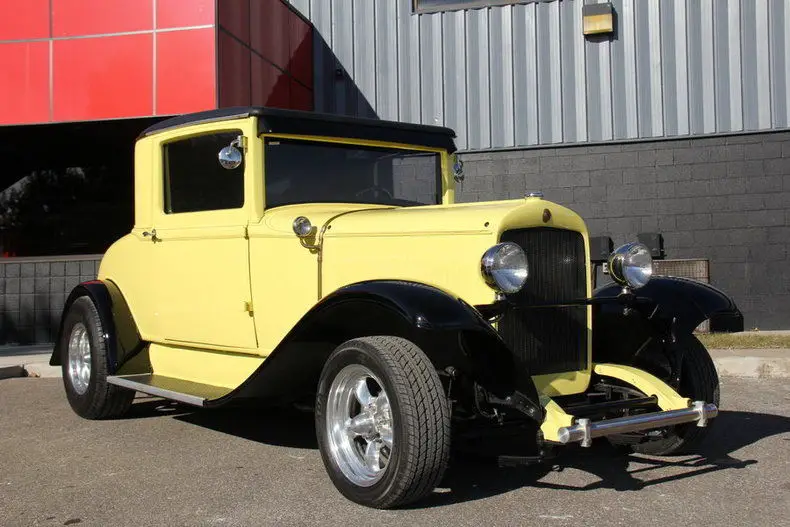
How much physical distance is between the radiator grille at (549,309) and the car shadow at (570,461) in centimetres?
49

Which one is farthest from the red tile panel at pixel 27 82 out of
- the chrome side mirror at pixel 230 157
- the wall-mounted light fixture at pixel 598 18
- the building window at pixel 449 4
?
the chrome side mirror at pixel 230 157

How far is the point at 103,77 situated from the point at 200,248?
6464mm

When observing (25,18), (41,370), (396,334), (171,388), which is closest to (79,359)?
(171,388)

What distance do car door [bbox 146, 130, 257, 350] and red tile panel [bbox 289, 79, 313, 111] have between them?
6734 millimetres

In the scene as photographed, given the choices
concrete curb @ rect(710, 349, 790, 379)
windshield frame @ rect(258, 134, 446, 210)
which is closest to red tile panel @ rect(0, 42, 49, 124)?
windshield frame @ rect(258, 134, 446, 210)

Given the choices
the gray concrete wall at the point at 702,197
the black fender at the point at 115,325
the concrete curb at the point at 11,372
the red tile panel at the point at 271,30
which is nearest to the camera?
the black fender at the point at 115,325

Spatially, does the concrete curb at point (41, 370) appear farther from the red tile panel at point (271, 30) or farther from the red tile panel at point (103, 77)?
the red tile panel at point (271, 30)

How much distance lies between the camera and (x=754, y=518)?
351 cm

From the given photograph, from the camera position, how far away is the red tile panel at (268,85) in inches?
447

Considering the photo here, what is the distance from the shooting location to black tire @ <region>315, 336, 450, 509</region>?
3.48 meters

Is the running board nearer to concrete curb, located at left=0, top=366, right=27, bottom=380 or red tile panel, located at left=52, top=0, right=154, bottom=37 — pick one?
concrete curb, located at left=0, top=366, right=27, bottom=380

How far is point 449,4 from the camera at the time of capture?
1180 cm

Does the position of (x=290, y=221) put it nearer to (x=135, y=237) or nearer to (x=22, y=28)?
(x=135, y=237)

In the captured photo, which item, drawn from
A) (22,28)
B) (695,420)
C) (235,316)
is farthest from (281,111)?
(22,28)
